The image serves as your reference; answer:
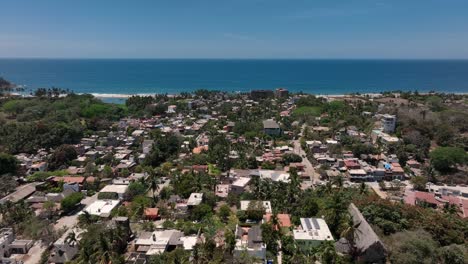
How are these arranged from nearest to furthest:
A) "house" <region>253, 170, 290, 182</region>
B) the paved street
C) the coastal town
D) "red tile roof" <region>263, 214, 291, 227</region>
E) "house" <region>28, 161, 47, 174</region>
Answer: the coastal town → "red tile roof" <region>263, 214, 291, 227</region> → "house" <region>253, 170, 290, 182</region> → "house" <region>28, 161, 47, 174</region> → the paved street

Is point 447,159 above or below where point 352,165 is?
above

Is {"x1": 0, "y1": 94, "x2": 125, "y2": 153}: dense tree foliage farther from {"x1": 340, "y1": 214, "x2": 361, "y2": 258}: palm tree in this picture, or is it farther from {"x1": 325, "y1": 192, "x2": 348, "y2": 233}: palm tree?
{"x1": 340, "y1": 214, "x2": 361, "y2": 258}: palm tree

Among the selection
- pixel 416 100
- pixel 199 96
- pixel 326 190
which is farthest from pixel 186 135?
pixel 416 100

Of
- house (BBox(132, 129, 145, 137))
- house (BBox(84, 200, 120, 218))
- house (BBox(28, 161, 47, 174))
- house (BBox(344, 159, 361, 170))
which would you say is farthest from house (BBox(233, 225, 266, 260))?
house (BBox(132, 129, 145, 137))

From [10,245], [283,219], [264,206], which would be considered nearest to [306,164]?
[264,206]

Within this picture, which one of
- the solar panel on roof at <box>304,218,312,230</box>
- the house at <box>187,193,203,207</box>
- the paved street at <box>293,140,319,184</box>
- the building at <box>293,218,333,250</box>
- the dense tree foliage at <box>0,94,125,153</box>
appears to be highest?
the dense tree foliage at <box>0,94,125,153</box>

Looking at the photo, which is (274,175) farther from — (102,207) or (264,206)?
(102,207)

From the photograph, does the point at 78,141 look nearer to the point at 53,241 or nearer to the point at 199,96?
the point at 53,241
